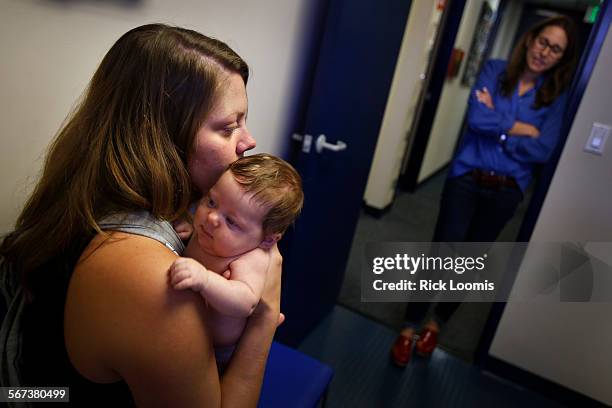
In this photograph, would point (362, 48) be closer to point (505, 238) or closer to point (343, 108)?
point (343, 108)

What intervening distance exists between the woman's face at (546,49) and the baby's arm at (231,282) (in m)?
1.78

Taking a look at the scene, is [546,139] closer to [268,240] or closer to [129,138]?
[268,240]

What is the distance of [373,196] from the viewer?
13.6 ft

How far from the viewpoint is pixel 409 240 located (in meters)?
3.85

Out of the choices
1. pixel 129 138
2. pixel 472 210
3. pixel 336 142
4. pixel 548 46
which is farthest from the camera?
pixel 472 210

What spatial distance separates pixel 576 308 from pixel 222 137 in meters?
2.06

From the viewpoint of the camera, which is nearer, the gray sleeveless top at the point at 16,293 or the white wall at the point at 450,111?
the gray sleeveless top at the point at 16,293

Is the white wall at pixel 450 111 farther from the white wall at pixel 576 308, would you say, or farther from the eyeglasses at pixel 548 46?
the white wall at pixel 576 308

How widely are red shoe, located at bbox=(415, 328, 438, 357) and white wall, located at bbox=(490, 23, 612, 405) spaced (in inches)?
11.8

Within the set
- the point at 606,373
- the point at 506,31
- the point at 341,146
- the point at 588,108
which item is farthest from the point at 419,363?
the point at 506,31

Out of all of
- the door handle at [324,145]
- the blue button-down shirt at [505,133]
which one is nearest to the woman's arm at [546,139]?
the blue button-down shirt at [505,133]

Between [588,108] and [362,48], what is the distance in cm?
104

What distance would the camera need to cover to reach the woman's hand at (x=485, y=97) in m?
2.21

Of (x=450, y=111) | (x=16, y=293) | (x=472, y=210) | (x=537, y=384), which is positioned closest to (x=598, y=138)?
(x=472, y=210)
